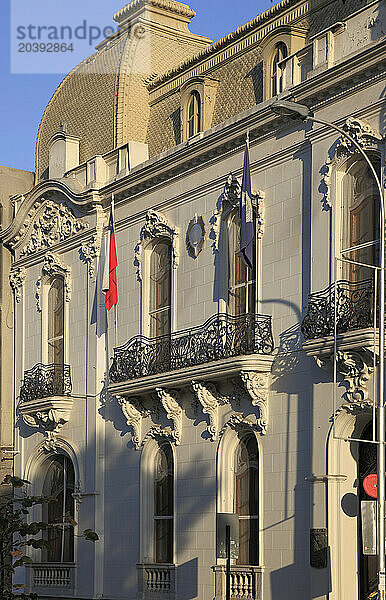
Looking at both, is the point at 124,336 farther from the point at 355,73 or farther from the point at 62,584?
the point at 355,73

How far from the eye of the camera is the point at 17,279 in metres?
36.3

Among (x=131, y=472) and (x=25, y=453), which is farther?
(x=25, y=453)

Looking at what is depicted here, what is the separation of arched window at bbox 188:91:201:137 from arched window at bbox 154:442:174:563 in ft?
26.2

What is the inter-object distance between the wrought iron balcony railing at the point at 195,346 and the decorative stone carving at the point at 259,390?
520 millimetres

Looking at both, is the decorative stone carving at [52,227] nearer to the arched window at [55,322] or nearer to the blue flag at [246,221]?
the arched window at [55,322]

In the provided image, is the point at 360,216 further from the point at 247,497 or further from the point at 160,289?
the point at 160,289

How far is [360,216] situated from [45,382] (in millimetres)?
13244

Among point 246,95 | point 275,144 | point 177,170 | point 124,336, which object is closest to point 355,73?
point 275,144

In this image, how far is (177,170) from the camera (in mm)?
28703

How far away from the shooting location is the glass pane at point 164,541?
1103 inches

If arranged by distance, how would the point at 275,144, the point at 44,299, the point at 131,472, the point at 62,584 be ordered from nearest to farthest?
the point at 275,144 < the point at 131,472 < the point at 62,584 < the point at 44,299

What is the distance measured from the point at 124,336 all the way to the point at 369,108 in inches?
426

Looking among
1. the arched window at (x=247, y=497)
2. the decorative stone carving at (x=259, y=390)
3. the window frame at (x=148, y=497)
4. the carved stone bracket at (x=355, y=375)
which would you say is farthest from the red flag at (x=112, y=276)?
the carved stone bracket at (x=355, y=375)

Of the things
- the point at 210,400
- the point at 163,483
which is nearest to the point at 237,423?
the point at 210,400
